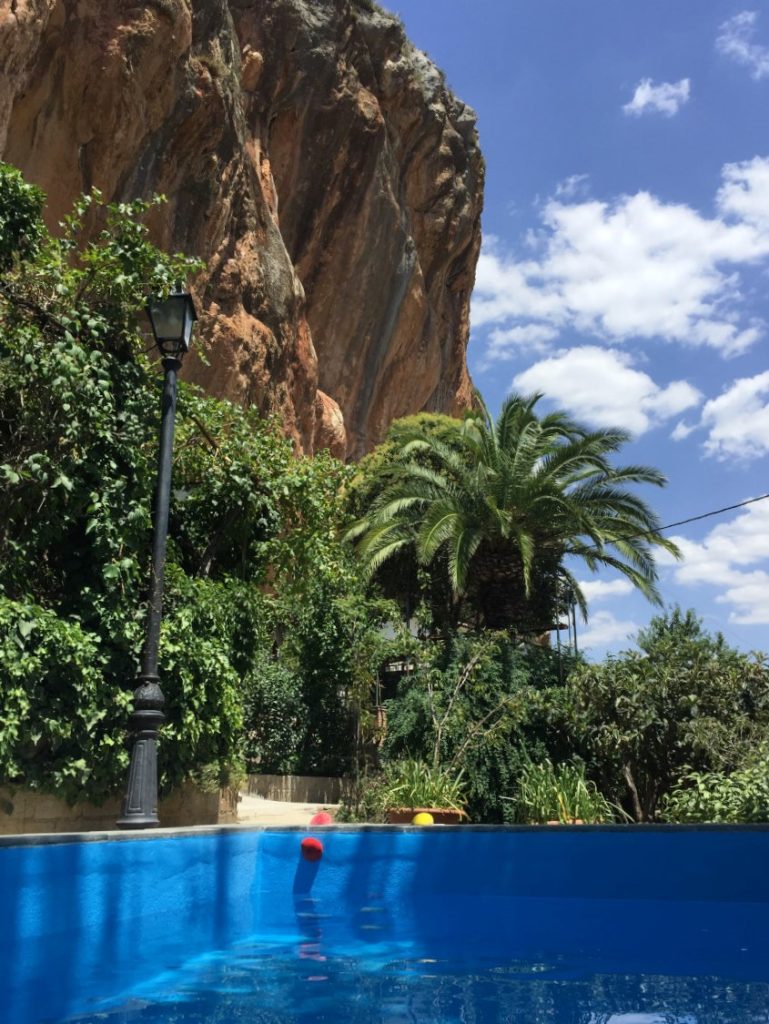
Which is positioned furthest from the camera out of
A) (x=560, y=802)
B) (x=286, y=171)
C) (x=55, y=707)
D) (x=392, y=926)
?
(x=286, y=171)

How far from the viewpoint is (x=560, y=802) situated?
9.62 m

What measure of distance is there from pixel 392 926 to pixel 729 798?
3673mm

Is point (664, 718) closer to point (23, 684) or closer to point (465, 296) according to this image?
point (23, 684)

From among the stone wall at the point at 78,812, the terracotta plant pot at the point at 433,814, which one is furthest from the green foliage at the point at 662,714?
the stone wall at the point at 78,812

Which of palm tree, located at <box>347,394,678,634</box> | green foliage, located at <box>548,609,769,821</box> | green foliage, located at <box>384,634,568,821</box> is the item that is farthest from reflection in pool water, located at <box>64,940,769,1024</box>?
palm tree, located at <box>347,394,678,634</box>

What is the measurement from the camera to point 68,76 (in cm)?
1747

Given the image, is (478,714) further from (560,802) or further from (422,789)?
(560,802)

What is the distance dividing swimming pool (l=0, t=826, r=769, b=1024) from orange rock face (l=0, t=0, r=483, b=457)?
40.6 feet

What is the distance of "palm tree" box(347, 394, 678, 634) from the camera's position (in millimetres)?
14992

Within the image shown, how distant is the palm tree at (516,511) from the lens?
15.0 metres

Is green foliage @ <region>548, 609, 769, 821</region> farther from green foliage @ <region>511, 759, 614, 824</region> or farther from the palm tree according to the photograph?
the palm tree

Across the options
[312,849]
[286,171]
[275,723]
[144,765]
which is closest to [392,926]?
[312,849]

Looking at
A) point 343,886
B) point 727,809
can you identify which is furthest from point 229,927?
point 727,809

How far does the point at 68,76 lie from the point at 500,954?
18261mm
